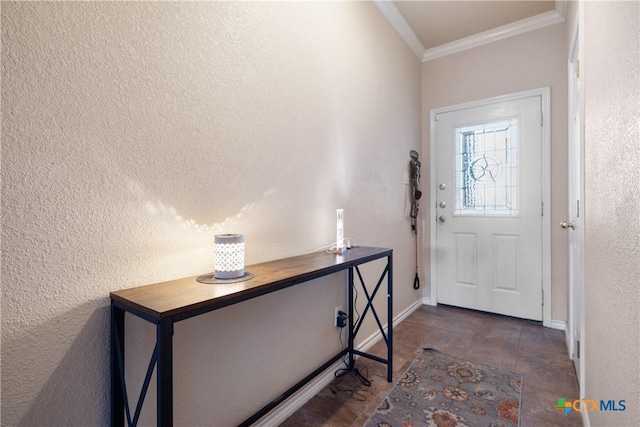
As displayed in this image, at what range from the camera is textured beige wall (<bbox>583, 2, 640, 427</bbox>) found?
781 mm

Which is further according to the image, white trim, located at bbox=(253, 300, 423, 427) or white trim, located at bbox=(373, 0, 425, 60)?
white trim, located at bbox=(373, 0, 425, 60)

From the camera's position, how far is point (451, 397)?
175 centimetres

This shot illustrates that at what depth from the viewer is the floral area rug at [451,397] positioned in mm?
1558

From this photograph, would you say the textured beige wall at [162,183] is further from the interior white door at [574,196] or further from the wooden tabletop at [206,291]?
the interior white door at [574,196]

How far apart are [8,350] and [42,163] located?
482mm

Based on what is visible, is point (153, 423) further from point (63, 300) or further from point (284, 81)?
point (284, 81)

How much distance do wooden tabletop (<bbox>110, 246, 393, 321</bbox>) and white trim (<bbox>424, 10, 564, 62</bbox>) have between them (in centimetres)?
295

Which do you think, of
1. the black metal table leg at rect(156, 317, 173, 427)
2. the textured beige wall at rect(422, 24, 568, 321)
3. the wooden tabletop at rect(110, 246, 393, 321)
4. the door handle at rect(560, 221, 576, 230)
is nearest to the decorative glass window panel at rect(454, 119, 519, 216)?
the textured beige wall at rect(422, 24, 568, 321)

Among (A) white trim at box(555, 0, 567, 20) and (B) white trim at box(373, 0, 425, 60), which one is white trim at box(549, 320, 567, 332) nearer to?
(A) white trim at box(555, 0, 567, 20)

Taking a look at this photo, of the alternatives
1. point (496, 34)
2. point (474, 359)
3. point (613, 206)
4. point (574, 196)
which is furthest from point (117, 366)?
point (496, 34)

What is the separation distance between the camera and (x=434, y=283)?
3359 millimetres

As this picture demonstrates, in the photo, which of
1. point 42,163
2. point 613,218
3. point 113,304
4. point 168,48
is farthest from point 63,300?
point 613,218

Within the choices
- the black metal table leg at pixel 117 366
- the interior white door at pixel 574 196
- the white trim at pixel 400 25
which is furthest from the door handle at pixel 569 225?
the black metal table leg at pixel 117 366

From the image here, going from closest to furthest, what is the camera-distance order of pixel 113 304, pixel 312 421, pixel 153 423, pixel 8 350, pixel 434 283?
pixel 8 350, pixel 113 304, pixel 153 423, pixel 312 421, pixel 434 283
